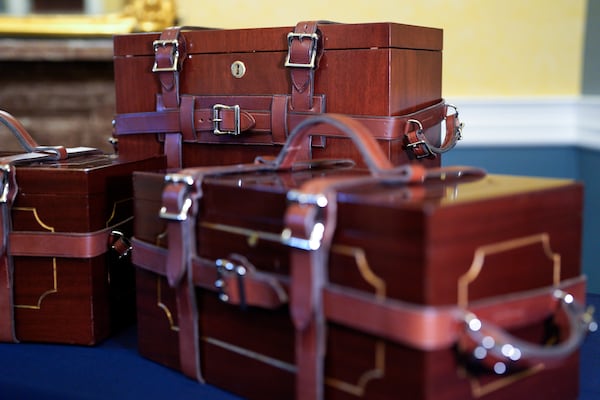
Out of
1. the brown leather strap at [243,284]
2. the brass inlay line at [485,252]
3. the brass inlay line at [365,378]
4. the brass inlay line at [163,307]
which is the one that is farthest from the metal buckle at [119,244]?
the brass inlay line at [485,252]

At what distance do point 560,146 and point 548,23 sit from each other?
367 mm

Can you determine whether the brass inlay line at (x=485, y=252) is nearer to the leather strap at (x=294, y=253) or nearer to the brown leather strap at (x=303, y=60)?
the leather strap at (x=294, y=253)

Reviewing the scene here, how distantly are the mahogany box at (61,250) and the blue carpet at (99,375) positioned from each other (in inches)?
1.3

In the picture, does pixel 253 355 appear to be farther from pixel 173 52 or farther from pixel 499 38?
pixel 499 38

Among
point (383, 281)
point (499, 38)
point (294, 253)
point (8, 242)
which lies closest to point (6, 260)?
point (8, 242)

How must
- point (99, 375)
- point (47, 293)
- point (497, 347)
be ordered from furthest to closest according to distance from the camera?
point (47, 293)
point (99, 375)
point (497, 347)

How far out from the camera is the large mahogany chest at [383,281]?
0.72 metres

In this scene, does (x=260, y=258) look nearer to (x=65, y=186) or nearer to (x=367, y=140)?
(x=367, y=140)

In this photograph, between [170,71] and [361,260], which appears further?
[170,71]

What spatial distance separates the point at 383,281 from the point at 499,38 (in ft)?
5.46

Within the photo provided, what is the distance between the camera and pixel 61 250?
3.61 feet

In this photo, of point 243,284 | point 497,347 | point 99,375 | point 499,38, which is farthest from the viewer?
point 499,38

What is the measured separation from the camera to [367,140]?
88 centimetres

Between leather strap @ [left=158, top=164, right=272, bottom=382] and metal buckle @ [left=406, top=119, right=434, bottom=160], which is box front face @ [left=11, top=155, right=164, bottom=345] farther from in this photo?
metal buckle @ [left=406, top=119, right=434, bottom=160]
